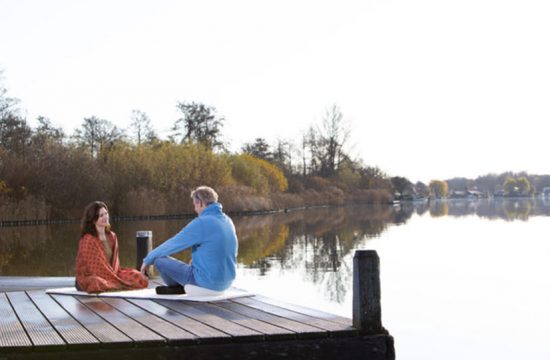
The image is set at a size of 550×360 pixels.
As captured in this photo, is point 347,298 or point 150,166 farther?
point 150,166

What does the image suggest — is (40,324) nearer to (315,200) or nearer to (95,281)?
(95,281)

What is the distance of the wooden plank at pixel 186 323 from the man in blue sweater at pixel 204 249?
0.37 m

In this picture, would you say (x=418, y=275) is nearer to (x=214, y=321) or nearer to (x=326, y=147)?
(x=214, y=321)

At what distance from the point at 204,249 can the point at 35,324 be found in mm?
1624

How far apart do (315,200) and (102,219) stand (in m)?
53.1

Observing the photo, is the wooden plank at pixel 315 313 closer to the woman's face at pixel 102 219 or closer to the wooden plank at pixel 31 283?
the woman's face at pixel 102 219

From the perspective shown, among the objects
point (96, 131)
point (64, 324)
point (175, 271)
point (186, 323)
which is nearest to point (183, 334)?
point (186, 323)

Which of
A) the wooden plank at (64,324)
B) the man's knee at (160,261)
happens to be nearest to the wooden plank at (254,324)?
the man's knee at (160,261)

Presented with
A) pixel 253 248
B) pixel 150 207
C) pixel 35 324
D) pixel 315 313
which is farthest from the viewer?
pixel 150 207

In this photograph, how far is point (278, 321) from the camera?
592 cm

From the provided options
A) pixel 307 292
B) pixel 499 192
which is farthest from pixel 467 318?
pixel 499 192

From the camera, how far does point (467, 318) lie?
34.4 ft

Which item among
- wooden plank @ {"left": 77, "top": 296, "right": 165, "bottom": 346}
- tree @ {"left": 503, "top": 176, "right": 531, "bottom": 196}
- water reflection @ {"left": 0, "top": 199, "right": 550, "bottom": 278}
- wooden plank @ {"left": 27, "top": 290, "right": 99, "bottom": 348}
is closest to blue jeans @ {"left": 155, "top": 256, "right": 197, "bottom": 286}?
wooden plank @ {"left": 77, "top": 296, "right": 165, "bottom": 346}

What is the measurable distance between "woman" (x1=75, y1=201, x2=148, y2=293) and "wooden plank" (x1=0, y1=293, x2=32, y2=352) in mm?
857
